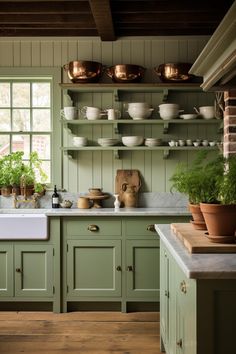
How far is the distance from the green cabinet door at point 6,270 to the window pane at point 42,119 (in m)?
1.42

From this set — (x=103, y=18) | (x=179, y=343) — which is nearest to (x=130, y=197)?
(x=103, y=18)

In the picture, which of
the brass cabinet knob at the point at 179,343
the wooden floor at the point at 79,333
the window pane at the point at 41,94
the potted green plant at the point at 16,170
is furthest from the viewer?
the window pane at the point at 41,94

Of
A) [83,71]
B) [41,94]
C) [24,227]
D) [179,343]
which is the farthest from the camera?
[41,94]

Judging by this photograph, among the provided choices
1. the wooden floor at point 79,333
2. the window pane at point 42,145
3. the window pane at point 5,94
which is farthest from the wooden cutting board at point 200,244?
the window pane at point 5,94

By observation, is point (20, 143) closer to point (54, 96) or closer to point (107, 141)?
point (54, 96)

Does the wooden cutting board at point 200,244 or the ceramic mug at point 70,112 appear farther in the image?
the ceramic mug at point 70,112

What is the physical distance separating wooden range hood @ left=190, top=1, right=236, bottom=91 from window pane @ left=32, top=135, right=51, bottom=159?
2827 millimetres

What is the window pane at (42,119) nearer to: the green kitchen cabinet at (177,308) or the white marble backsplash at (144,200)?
the white marble backsplash at (144,200)

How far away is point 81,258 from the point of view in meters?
4.34

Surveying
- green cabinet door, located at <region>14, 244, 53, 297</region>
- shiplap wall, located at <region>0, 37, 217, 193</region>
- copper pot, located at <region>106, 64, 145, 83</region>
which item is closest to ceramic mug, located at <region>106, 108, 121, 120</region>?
shiplap wall, located at <region>0, 37, 217, 193</region>

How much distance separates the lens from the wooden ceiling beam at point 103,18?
3.72 metres

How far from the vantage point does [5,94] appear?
5074 millimetres

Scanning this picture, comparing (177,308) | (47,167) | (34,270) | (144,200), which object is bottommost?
(34,270)

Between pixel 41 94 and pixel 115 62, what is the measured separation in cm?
89
